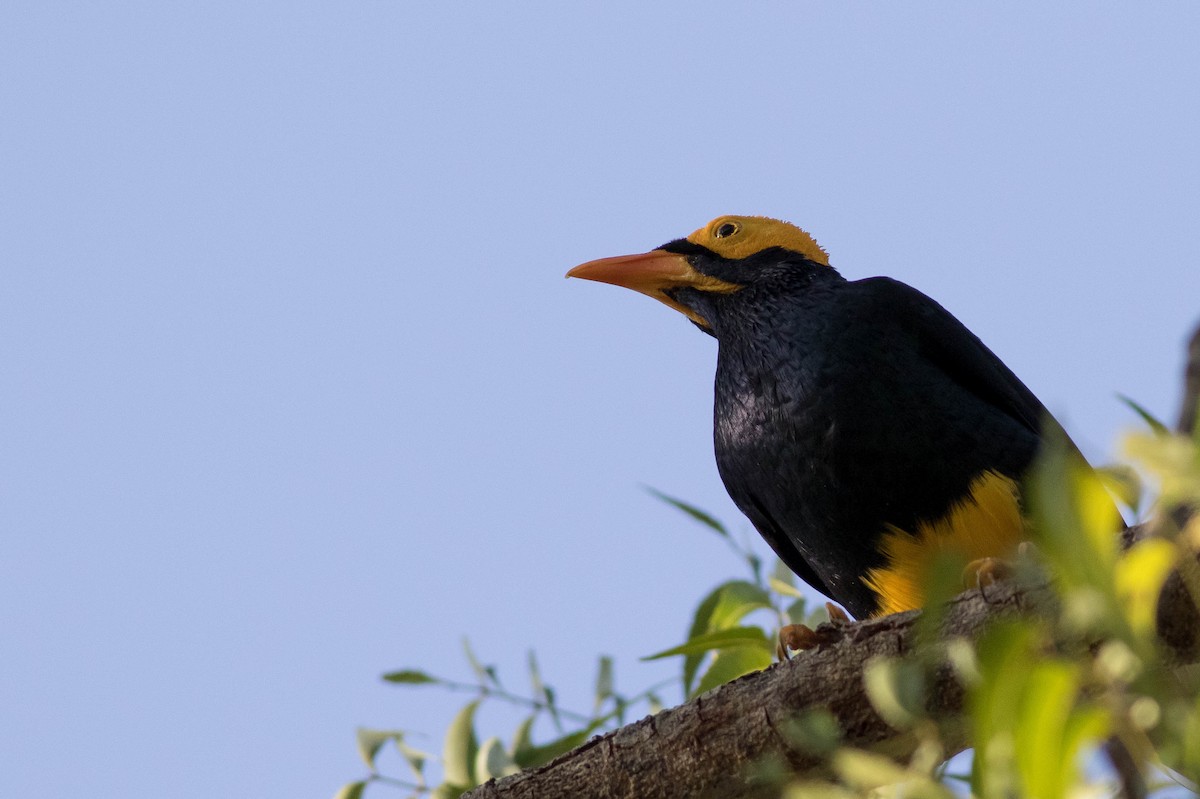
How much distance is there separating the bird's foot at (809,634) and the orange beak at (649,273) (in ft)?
4.96

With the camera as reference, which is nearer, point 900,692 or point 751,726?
point 900,692

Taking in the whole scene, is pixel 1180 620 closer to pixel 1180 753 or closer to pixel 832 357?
pixel 1180 753

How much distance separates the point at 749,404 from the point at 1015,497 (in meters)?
0.89

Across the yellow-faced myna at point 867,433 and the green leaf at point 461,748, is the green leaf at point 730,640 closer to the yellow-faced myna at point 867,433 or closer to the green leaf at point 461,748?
the green leaf at point 461,748

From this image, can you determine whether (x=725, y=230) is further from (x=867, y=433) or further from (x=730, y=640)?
(x=730, y=640)

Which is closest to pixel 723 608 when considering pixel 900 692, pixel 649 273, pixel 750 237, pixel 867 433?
pixel 867 433

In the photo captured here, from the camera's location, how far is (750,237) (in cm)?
507

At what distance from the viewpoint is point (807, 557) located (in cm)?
428

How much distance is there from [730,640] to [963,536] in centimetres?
106

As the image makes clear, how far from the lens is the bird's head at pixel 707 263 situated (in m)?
4.91

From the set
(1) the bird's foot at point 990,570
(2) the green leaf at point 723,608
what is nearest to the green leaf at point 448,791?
(2) the green leaf at point 723,608

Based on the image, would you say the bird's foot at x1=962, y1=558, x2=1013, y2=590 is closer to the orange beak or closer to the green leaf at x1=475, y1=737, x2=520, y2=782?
the green leaf at x1=475, y1=737, x2=520, y2=782

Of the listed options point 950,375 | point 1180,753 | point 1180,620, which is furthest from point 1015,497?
point 1180,753

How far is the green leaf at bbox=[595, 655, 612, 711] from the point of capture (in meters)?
3.32
